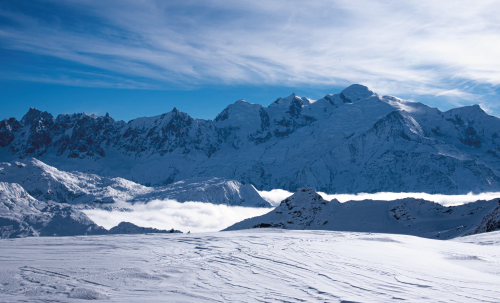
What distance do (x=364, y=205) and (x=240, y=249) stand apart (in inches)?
2951

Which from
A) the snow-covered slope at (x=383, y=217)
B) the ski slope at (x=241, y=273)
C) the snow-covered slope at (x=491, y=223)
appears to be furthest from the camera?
the snow-covered slope at (x=383, y=217)

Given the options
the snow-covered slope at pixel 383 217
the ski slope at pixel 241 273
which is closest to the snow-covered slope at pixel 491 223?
the snow-covered slope at pixel 383 217

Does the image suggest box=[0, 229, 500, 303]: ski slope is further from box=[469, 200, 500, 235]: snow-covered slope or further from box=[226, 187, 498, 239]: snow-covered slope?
box=[226, 187, 498, 239]: snow-covered slope

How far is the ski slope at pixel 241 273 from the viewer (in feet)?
35.4

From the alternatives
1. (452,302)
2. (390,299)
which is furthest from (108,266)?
(452,302)

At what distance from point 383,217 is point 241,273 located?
252 feet

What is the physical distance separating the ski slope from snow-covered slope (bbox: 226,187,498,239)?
176 feet

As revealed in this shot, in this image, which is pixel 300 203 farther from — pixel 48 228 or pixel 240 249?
pixel 48 228

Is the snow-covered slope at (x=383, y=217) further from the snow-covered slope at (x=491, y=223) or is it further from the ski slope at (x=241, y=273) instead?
the ski slope at (x=241, y=273)

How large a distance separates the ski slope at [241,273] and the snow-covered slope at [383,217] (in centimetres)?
5369

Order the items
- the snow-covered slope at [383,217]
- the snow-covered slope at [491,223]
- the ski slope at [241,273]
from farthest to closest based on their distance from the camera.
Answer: the snow-covered slope at [383,217]
the snow-covered slope at [491,223]
the ski slope at [241,273]

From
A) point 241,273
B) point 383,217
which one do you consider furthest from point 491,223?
point 241,273

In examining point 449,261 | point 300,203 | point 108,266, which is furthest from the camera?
point 300,203

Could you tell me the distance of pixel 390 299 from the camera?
10477 mm
